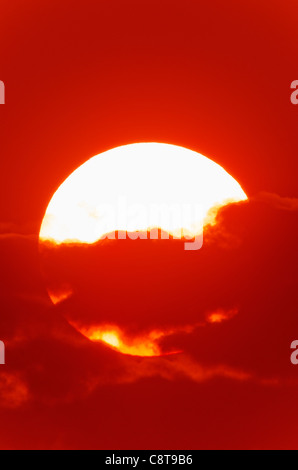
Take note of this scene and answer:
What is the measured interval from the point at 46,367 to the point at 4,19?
2.26 metres

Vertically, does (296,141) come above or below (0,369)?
above

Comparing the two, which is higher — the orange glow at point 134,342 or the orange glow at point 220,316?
the orange glow at point 220,316

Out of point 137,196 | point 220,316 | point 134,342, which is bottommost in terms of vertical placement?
point 134,342

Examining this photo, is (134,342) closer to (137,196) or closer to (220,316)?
(220,316)

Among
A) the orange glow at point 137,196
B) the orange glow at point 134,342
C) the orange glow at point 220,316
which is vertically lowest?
the orange glow at point 134,342

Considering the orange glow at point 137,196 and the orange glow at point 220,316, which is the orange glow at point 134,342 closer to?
the orange glow at point 220,316

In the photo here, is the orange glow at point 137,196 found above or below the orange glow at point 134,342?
above

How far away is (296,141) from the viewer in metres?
4.38

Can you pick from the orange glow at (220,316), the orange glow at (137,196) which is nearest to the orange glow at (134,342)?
the orange glow at (220,316)

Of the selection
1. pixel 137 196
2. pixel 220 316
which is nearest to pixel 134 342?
pixel 220 316

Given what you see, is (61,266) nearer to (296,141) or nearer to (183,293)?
(183,293)

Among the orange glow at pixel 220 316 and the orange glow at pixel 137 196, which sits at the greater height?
the orange glow at pixel 137 196

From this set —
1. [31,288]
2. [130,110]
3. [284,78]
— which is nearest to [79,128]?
[130,110]
